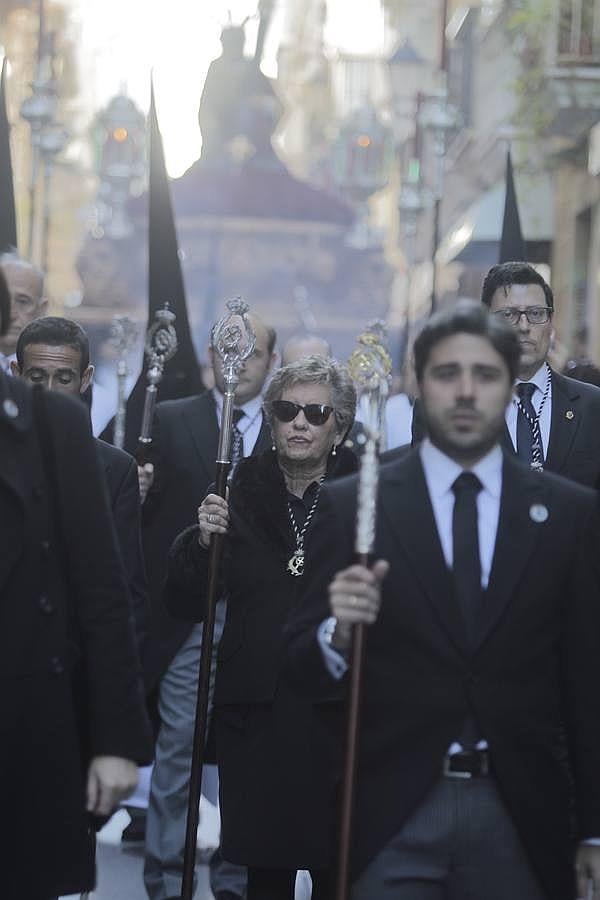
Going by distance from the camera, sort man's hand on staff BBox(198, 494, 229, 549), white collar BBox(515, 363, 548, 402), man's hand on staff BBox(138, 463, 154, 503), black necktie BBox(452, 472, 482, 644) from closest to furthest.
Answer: black necktie BBox(452, 472, 482, 644) < man's hand on staff BBox(198, 494, 229, 549) < white collar BBox(515, 363, 548, 402) < man's hand on staff BBox(138, 463, 154, 503)

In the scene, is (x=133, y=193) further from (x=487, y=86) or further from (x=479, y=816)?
(x=479, y=816)

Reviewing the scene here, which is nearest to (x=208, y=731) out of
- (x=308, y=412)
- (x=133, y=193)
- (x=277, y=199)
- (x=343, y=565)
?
(x=308, y=412)

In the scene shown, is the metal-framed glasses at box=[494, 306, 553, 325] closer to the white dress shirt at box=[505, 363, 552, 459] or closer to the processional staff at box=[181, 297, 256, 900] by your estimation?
the white dress shirt at box=[505, 363, 552, 459]

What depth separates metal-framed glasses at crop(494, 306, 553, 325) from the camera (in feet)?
23.2

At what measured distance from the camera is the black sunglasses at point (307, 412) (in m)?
6.61

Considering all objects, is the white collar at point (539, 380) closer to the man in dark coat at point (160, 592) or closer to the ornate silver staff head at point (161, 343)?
the man in dark coat at point (160, 592)

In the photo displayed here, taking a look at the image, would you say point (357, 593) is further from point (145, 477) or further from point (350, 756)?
point (145, 477)

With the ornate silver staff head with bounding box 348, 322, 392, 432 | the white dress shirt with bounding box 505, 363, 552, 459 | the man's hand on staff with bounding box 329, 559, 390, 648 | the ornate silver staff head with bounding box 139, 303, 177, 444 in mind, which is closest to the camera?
the man's hand on staff with bounding box 329, 559, 390, 648

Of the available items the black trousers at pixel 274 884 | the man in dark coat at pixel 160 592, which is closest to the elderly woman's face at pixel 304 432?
the black trousers at pixel 274 884

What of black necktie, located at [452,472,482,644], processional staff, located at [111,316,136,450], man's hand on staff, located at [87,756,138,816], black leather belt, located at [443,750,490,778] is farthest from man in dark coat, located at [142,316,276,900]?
black necktie, located at [452,472,482,644]

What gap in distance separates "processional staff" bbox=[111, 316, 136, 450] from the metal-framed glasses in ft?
7.90

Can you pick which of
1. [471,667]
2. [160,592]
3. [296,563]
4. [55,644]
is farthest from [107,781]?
[160,592]

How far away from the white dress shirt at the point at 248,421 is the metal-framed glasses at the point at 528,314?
1.58 metres

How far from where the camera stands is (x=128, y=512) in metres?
6.61
